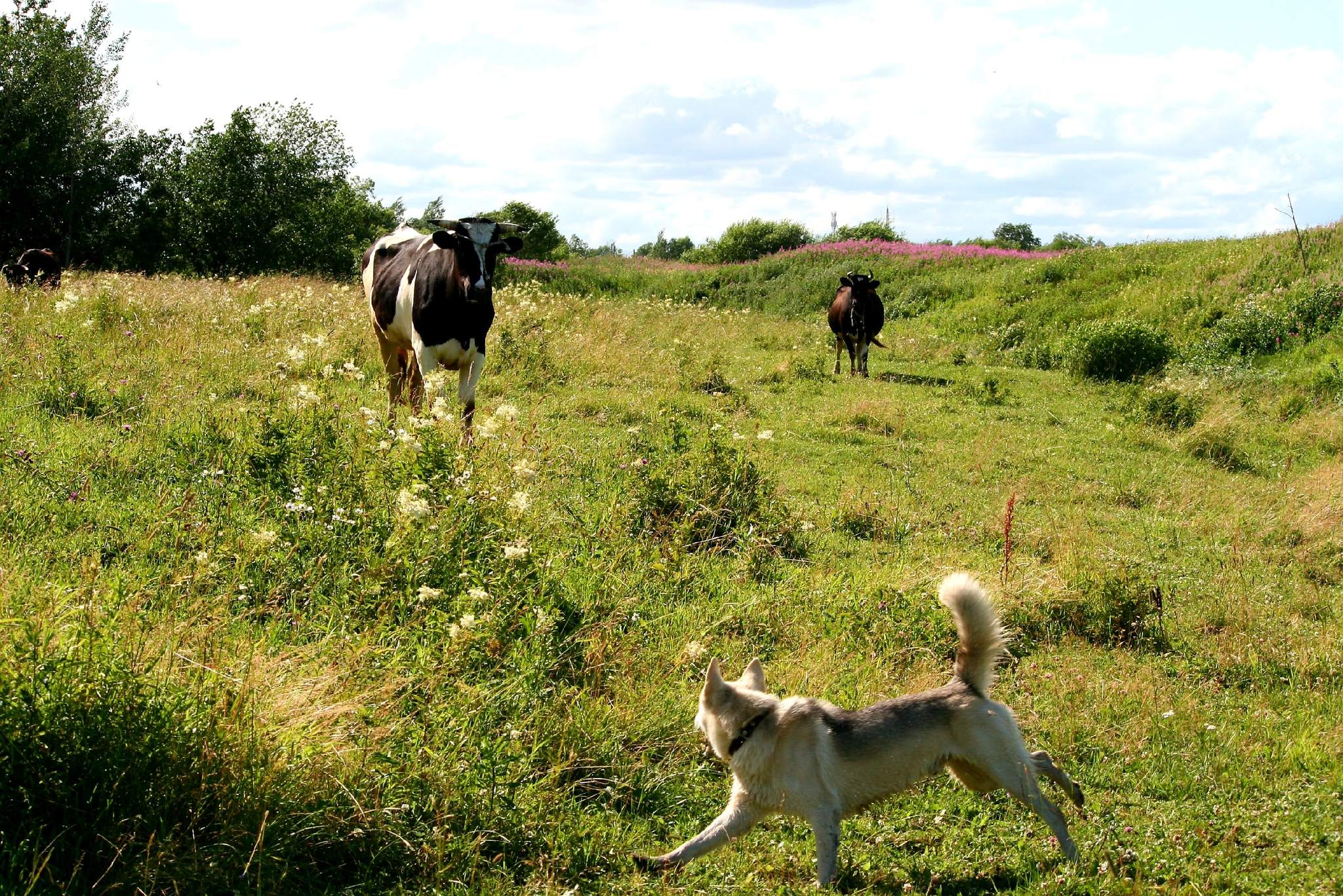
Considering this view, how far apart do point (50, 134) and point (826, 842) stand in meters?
33.0

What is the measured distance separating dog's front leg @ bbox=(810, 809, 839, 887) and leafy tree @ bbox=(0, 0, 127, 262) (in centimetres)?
3086

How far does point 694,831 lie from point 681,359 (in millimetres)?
10981

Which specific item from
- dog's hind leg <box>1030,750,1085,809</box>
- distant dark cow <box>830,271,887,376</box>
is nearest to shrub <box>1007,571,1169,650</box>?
dog's hind leg <box>1030,750,1085,809</box>

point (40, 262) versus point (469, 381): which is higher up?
point (40, 262)

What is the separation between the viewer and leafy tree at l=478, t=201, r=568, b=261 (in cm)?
4931

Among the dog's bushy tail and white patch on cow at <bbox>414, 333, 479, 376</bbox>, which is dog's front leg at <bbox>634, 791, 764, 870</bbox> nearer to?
the dog's bushy tail

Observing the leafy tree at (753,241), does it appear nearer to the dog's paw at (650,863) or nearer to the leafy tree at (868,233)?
the leafy tree at (868,233)

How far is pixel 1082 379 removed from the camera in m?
17.9

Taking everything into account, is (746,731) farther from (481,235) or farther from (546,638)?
(481,235)

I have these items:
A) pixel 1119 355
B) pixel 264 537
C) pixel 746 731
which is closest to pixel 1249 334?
pixel 1119 355

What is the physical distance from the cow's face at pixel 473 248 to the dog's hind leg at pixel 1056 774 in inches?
278

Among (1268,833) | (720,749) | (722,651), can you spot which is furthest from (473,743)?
(1268,833)

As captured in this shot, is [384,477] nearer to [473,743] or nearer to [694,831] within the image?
[473,743]

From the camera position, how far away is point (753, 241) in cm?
4766
